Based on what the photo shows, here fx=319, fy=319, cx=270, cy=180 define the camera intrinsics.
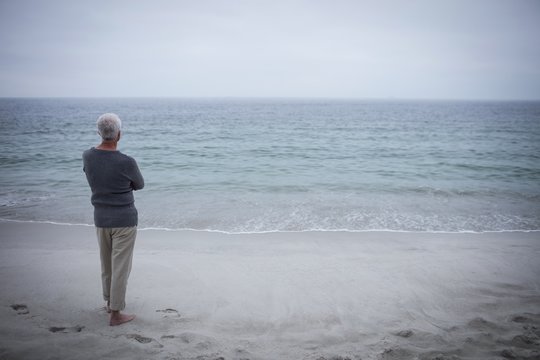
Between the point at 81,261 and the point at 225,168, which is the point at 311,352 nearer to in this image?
the point at 81,261

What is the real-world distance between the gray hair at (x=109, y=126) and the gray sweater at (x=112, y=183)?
153 mm

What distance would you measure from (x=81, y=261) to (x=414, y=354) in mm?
4933

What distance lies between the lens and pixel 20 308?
373 centimetres

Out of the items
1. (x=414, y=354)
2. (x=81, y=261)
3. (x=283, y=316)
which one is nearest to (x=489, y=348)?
(x=414, y=354)

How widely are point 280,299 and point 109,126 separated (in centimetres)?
291

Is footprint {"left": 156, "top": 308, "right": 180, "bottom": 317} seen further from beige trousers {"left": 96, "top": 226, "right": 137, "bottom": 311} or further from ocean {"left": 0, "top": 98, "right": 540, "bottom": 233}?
ocean {"left": 0, "top": 98, "right": 540, "bottom": 233}

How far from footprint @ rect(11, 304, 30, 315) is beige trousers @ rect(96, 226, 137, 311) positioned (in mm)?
1063

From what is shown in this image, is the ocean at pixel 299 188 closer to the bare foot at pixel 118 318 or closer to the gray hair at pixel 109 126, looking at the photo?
the bare foot at pixel 118 318

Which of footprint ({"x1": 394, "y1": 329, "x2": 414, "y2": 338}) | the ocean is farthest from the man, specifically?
the ocean

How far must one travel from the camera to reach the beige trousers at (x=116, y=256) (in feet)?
10.8

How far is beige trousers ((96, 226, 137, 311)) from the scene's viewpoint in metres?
3.30

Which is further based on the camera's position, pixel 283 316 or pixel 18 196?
pixel 18 196

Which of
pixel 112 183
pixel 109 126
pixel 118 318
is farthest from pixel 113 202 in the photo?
pixel 118 318

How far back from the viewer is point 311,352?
313 centimetres
